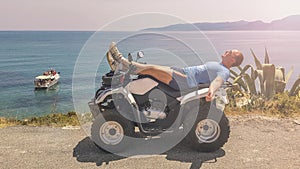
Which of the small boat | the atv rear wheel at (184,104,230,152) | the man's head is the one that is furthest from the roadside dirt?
the small boat

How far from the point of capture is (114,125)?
530 centimetres

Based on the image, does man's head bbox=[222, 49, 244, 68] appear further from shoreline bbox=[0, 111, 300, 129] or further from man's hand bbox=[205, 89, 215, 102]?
shoreline bbox=[0, 111, 300, 129]

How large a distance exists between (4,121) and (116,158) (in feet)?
12.1

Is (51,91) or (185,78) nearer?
(185,78)

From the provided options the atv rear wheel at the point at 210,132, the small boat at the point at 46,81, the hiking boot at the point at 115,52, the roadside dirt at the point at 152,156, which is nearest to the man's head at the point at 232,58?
the atv rear wheel at the point at 210,132

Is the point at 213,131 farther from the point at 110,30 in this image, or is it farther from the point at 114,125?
the point at 110,30

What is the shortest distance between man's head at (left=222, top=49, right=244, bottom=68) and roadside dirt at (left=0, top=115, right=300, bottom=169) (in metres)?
1.44

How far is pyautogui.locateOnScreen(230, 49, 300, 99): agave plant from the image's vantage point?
9172 mm

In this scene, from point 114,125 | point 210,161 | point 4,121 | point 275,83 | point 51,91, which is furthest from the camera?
point 51,91

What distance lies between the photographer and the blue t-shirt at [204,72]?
536cm

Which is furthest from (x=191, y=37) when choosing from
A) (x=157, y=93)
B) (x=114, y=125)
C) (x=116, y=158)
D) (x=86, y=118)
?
(x=86, y=118)

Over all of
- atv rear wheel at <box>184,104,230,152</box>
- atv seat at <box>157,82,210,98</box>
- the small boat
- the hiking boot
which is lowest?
the small boat

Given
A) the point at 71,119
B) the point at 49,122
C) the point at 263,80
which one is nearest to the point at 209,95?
the point at 71,119

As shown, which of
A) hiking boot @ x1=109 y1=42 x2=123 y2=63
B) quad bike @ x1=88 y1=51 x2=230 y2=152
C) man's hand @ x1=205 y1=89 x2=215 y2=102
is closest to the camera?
man's hand @ x1=205 y1=89 x2=215 y2=102
